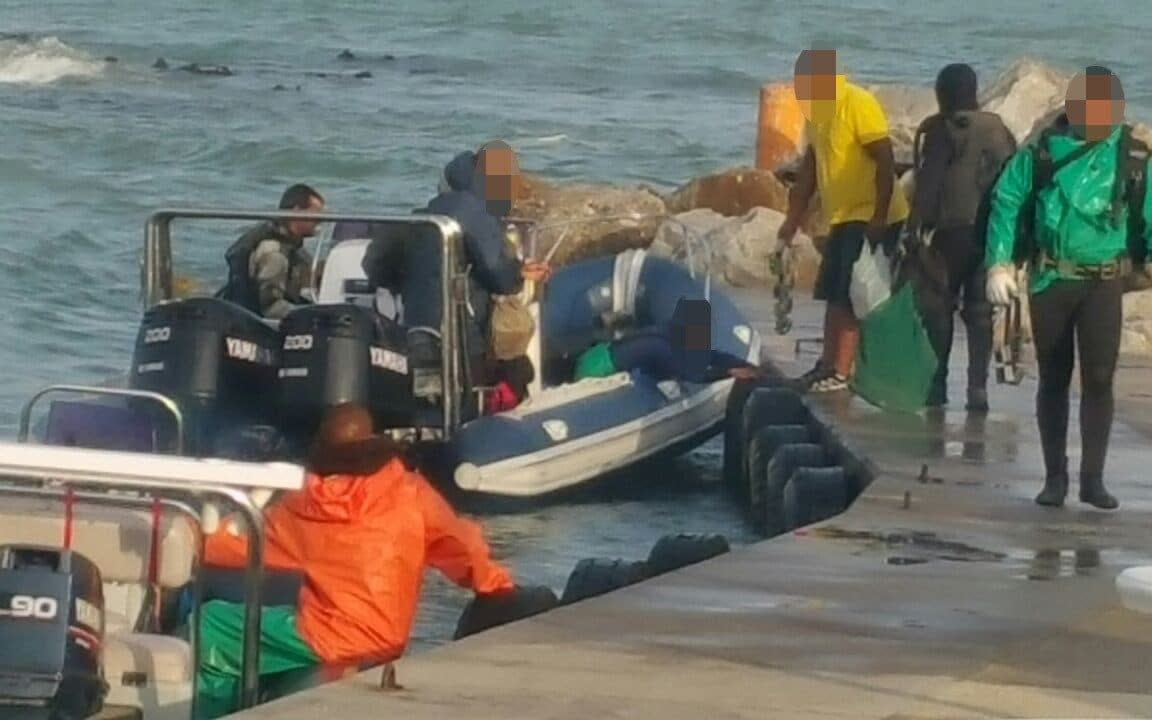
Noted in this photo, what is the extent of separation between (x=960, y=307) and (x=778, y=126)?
9.55 meters

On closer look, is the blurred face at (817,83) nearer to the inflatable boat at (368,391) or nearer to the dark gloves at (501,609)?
the inflatable boat at (368,391)

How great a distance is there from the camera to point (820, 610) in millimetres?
7574

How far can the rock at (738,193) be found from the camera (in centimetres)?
1919

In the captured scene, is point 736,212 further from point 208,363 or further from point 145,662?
point 145,662

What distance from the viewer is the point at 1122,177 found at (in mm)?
8766

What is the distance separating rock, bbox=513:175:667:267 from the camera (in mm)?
17500

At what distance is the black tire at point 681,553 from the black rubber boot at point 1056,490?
1.07m

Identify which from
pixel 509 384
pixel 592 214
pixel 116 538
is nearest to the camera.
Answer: pixel 116 538

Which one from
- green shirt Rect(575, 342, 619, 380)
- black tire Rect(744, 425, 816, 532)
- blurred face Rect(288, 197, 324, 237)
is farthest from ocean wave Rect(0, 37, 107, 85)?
black tire Rect(744, 425, 816, 532)

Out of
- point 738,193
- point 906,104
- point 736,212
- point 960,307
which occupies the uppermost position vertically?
point 960,307

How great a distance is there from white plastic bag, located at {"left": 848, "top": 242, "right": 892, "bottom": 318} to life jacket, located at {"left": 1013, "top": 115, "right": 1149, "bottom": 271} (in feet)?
8.08

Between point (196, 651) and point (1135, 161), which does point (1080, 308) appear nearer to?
point (1135, 161)

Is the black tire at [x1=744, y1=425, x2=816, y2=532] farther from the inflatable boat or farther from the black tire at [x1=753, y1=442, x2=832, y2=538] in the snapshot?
the inflatable boat

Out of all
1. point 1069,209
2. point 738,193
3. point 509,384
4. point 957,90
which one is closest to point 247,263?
point 509,384
